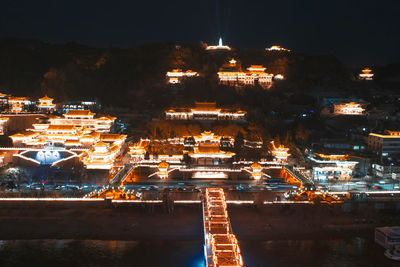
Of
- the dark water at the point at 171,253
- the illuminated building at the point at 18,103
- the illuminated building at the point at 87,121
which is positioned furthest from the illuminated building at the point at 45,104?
the dark water at the point at 171,253

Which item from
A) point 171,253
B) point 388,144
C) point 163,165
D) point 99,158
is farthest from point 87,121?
point 388,144

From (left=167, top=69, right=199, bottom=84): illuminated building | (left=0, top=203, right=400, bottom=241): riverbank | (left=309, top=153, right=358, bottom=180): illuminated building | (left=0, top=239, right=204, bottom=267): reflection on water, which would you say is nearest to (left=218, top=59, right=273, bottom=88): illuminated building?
(left=167, top=69, right=199, bottom=84): illuminated building

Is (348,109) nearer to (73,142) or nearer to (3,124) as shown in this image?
(73,142)

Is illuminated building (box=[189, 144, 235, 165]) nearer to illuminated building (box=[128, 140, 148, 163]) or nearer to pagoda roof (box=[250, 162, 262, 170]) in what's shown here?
pagoda roof (box=[250, 162, 262, 170])

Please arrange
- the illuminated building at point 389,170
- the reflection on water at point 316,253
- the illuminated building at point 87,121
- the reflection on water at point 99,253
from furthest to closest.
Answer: the illuminated building at point 87,121
the illuminated building at point 389,170
the reflection on water at point 316,253
the reflection on water at point 99,253

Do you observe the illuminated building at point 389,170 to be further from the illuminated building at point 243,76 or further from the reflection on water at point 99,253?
the illuminated building at point 243,76
